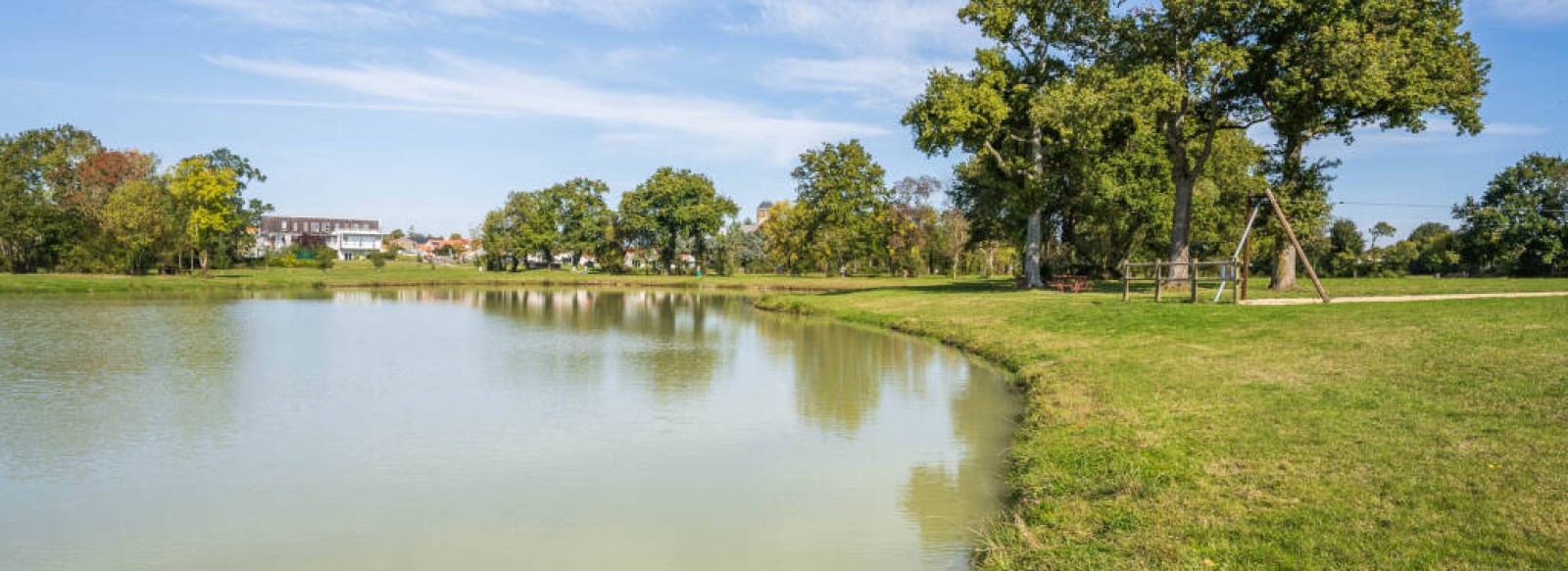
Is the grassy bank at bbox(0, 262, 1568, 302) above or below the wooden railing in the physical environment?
below

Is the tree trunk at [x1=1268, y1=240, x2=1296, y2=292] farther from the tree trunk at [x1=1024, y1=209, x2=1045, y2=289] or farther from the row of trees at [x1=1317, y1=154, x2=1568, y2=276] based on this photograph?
the row of trees at [x1=1317, y1=154, x2=1568, y2=276]

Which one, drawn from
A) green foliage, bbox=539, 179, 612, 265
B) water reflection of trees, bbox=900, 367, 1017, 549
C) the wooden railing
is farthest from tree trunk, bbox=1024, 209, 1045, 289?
green foliage, bbox=539, 179, 612, 265

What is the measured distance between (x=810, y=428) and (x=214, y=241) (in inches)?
3459

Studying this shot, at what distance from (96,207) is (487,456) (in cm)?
8133

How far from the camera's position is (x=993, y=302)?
34.2m

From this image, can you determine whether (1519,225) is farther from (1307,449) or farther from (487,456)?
(487,456)

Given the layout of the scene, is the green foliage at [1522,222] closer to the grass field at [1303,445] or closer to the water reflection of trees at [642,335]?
the grass field at [1303,445]

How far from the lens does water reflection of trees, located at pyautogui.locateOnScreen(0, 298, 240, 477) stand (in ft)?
40.0

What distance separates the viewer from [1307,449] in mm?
9320

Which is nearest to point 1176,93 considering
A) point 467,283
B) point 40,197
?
point 467,283

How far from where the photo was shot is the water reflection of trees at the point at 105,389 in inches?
480

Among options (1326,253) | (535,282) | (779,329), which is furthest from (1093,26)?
(535,282)

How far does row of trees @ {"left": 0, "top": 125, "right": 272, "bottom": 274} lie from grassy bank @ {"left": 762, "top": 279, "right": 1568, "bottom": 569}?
74.2 m

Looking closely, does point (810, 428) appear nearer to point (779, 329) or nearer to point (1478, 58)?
point (779, 329)
